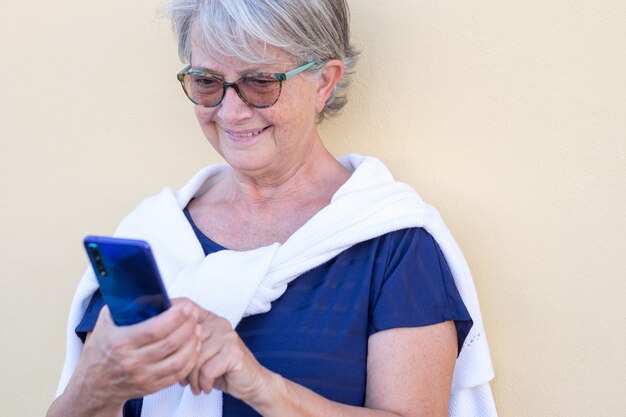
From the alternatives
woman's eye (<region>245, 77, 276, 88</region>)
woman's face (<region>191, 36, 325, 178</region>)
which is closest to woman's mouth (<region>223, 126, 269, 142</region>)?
woman's face (<region>191, 36, 325, 178</region>)

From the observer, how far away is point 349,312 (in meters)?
2.09

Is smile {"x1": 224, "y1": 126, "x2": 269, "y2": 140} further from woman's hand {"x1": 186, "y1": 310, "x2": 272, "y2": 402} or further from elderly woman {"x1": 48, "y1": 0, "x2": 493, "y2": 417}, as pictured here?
woman's hand {"x1": 186, "y1": 310, "x2": 272, "y2": 402}

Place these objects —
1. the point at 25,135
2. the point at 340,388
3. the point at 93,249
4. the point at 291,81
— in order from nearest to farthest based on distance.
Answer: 1. the point at 93,249
2. the point at 340,388
3. the point at 291,81
4. the point at 25,135

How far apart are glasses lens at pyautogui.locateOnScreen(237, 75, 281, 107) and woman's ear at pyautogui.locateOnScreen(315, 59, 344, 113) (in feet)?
0.58

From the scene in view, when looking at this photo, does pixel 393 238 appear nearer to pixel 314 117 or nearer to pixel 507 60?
pixel 314 117

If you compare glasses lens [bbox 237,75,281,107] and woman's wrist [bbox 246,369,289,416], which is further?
glasses lens [bbox 237,75,281,107]

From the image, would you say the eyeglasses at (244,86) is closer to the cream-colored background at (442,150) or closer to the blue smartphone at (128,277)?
the cream-colored background at (442,150)

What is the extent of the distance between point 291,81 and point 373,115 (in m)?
0.39

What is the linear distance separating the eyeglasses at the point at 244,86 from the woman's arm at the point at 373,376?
59 centimetres

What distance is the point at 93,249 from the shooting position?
5.30 feet

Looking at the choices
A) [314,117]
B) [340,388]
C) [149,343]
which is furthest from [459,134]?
[149,343]

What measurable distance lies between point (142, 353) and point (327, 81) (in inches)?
35.7

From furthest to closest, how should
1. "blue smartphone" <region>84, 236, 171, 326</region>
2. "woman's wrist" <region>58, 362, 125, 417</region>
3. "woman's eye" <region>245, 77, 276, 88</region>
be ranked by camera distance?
"woman's eye" <region>245, 77, 276, 88</region> → "woman's wrist" <region>58, 362, 125, 417</region> → "blue smartphone" <region>84, 236, 171, 326</region>

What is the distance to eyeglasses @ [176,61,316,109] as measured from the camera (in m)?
2.13
